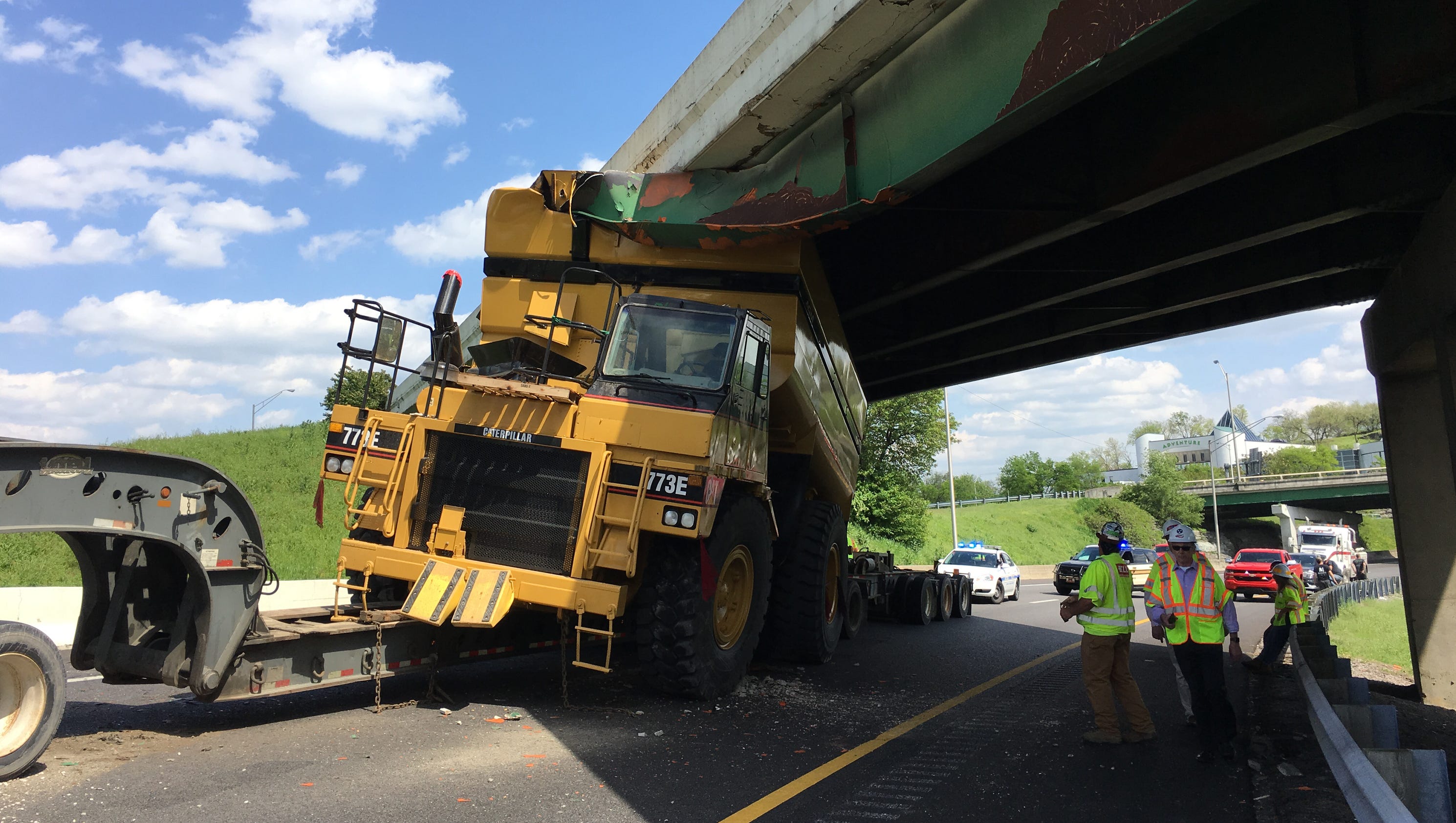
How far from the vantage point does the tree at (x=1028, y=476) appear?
11062 centimetres

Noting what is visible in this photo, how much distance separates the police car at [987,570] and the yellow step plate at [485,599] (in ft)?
58.8

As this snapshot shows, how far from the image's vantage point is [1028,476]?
111312mm

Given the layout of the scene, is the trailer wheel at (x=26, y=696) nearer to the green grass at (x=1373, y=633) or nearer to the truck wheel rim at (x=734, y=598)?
the truck wheel rim at (x=734, y=598)

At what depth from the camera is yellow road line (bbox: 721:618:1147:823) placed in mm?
4609

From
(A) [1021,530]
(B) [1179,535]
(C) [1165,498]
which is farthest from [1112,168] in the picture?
(C) [1165,498]

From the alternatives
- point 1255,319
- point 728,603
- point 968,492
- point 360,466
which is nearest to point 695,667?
point 728,603

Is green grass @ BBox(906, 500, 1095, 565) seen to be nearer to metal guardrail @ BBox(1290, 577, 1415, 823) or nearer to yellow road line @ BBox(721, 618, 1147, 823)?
yellow road line @ BBox(721, 618, 1147, 823)

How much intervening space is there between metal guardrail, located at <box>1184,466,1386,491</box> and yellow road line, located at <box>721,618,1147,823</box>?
184 ft

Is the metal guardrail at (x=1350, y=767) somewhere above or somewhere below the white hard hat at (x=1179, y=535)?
below

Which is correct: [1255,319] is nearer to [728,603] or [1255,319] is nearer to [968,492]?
[728,603]

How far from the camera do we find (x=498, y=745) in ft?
18.6

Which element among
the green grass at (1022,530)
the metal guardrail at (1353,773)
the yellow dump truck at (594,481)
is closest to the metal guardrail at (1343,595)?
the metal guardrail at (1353,773)


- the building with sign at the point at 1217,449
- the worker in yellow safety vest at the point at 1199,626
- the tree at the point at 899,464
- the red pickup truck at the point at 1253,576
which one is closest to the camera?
the worker in yellow safety vest at the point at 1199,626

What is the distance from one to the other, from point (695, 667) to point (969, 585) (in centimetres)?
1242
